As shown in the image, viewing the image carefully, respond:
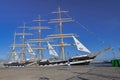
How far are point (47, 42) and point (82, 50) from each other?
2815cm

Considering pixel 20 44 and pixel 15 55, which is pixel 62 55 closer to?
pixel 20 44

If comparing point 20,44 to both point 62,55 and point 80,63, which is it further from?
point 80,63

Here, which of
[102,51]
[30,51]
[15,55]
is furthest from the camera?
[15,55]

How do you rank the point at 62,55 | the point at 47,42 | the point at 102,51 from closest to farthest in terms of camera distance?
the point at 102,51 → the point at 62,55 → the point at 47,42

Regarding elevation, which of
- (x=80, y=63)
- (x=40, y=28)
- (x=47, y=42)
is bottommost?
(x=80, y=63)

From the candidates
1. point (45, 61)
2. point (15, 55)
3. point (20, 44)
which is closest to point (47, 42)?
point (45, 61)

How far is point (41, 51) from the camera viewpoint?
356ft

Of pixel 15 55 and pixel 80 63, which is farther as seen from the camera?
pixel 15 55

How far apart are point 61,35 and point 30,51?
34.9 meters

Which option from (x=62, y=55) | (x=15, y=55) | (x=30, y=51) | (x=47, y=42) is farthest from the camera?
(x=15, y=55)

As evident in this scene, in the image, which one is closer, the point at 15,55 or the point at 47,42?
the point at 47,42

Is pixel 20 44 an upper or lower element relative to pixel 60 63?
upper

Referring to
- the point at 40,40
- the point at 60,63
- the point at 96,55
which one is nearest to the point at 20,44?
the point at 40,40

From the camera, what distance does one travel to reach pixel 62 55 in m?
89.8
